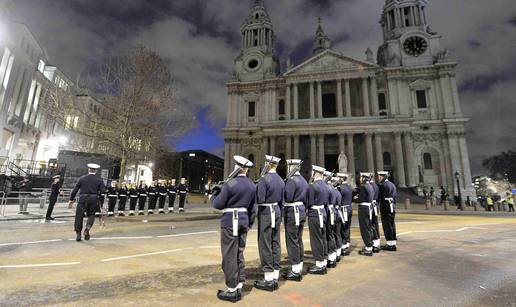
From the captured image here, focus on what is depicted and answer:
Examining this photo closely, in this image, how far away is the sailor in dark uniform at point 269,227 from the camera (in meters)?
3.92

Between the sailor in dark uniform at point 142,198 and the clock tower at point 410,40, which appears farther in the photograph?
the clock tower at point 410,40

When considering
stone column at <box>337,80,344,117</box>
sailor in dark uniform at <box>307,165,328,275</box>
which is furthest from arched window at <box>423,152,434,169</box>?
sailor in dark uniform at <box>307,165,328,275</box>

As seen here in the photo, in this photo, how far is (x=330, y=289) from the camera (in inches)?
155

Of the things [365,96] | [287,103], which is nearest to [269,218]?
[287,103]

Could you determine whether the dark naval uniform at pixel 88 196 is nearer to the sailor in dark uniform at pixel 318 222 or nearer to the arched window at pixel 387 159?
the sailor in dark uniform at pixel 318 222

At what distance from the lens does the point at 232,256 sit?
3.54 meters

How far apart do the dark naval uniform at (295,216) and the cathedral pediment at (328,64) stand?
123 feet

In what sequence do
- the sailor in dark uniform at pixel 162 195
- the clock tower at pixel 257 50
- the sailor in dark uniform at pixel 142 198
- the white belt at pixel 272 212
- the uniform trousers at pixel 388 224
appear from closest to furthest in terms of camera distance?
the white belt at pixel 272 212 → the uniform trousers at pixel 388 224 → the sailor in dark uniform at pixel 142 198 → the sailor in dark uniform at pixel 162 195 → the clock tower at pixel 257 50

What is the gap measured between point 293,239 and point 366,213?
3174 mm

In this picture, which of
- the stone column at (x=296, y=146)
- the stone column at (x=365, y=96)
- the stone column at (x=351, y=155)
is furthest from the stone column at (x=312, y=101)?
the stone column at (x=365, y=96)

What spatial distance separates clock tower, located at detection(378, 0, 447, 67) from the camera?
129ft

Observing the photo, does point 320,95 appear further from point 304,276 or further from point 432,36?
point 304,276

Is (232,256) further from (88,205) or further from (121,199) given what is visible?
(121,199)

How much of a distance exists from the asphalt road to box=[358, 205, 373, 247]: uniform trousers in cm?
43
